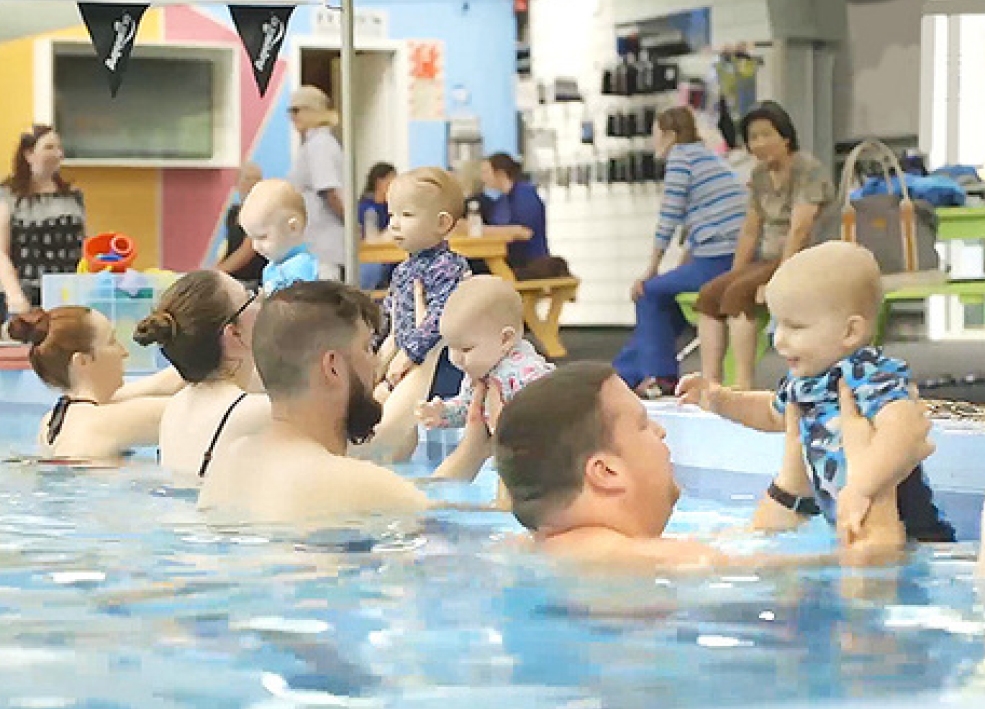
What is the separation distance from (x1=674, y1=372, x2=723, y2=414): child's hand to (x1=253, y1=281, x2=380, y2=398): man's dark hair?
724mm

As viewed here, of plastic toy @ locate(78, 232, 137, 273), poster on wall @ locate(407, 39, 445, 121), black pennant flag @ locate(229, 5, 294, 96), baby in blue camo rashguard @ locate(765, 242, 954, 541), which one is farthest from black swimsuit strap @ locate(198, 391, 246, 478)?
poster on wall @ locate(407, 39, 445, 121)

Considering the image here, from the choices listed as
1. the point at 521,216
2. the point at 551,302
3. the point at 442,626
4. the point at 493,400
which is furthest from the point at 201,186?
the point at 442,626

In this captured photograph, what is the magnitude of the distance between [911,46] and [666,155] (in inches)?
215

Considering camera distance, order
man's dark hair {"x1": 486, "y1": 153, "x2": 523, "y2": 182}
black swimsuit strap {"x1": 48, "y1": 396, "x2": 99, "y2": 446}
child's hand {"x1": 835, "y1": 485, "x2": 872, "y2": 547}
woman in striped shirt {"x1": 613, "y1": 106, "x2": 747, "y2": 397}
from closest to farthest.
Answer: child's hand {"x1": 835, "y1": 485, "x2": 872, "y2": 547}
black swimsuit strap {"x1": 48, "y1": 396, "x2": 99, "y2": 446}
woman in striped shirt {"x1": 613, "y1": 106, "x2": 747, "y2": 397}
man's dark hair {"x1": 486, "y1": 153, "x2": 523, "y2": 182}

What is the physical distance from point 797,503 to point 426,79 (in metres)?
12.3

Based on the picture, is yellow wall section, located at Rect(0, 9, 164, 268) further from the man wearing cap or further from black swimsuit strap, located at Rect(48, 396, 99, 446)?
black swimsuit strap, located at Rect(48, 396, 99, 446)

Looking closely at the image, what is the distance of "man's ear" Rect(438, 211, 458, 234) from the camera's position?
6.28m

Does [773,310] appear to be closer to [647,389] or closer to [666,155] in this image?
[647,389]

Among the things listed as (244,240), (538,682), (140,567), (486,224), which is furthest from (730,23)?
(538,682)

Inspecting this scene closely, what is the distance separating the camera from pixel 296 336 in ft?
12.7

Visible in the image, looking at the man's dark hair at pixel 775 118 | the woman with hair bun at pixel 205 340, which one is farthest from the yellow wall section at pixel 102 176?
the woman with hair bun at pixel 205 340

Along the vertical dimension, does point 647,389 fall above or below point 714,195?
below

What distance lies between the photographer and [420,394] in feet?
20.6

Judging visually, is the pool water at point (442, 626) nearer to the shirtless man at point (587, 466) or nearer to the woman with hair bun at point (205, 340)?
the shirtless man at point (587, 466)
